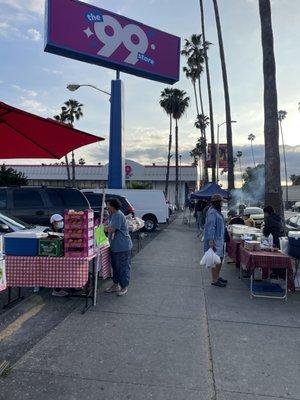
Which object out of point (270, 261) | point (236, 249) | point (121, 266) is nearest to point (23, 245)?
Answer: point (121, 266)

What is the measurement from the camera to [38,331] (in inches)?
233

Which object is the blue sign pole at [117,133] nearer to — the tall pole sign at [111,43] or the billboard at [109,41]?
the tall pole sign at [111,43]

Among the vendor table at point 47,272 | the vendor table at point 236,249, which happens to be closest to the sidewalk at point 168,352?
the vendor table at point 47,272

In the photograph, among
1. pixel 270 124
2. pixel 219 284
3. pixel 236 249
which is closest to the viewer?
pixel 219 284

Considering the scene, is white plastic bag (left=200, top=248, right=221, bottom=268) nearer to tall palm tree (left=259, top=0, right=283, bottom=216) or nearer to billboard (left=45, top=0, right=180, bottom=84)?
tall palm tree (left=259, top=0, right=283, bottom=216)

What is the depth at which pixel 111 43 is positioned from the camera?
78.9 feet

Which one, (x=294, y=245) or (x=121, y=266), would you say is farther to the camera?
(x=294, y=245)

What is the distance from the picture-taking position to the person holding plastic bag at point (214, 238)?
8617 mm

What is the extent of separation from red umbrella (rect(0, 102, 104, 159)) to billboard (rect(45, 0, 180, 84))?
17739 millimetres

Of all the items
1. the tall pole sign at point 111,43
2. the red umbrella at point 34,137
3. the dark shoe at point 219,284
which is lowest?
the dark shoe at point 219,284

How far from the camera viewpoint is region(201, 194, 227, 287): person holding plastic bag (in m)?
8.62

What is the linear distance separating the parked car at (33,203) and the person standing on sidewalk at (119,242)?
520cm

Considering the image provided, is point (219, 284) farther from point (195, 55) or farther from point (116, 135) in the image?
point (195, 55)

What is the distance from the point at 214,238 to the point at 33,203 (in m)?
6.10
